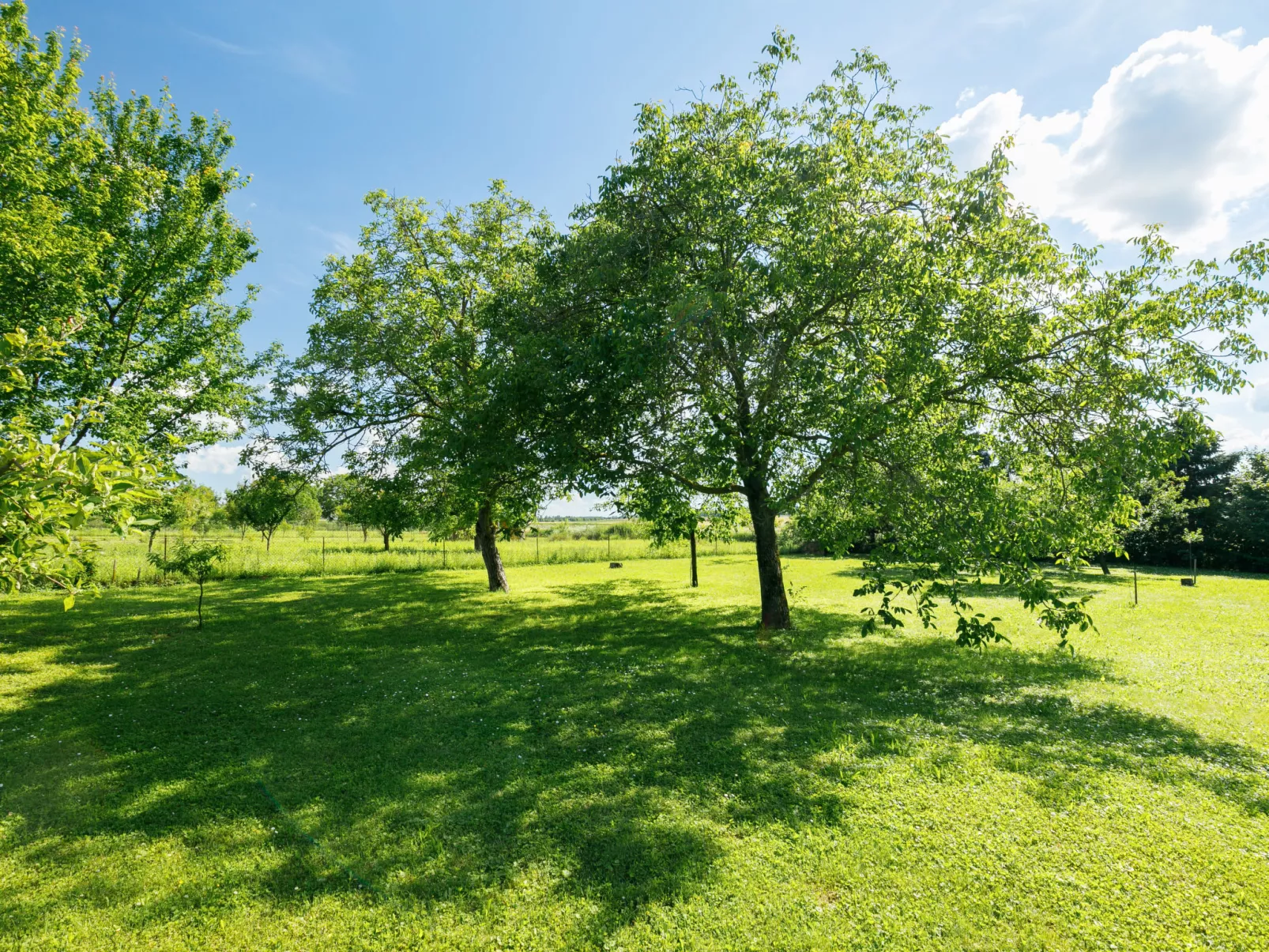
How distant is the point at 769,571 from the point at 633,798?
887 cm

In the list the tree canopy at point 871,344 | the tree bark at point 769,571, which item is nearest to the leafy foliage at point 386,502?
the tree canopy at point 871,344

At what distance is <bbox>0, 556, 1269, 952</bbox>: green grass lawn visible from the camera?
4199 mm

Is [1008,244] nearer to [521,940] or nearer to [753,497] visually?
[753,497]

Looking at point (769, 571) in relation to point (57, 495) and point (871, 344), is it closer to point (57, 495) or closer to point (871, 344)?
point (871, 344)

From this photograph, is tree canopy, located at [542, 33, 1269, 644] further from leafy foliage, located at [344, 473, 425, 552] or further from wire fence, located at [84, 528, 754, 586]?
wire fence, located at [84, 528, 754, 586]

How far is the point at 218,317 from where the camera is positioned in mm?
16844

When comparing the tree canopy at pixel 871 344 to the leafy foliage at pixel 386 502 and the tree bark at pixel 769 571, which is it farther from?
the leafy foliage at pixel 386 502

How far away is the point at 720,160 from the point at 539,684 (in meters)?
10.7

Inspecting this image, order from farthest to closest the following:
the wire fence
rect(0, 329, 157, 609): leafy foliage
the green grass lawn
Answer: the wire fence → the green grass lawn → rect(0, 329, 157, 609): leafy foliage

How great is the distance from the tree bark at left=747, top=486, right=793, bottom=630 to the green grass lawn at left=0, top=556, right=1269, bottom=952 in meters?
1.74

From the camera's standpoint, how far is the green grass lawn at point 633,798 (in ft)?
13.8

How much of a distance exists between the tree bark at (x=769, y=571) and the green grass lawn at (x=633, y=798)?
1.74 metres

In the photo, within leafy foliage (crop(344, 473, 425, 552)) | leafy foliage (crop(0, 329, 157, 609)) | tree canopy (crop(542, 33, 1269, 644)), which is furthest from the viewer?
leafy foliage (crop(344, 473, 425, 552))

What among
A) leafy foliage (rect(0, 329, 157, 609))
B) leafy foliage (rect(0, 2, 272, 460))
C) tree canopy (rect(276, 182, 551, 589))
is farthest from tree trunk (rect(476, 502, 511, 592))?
leafy foliage (rect(0, 329, 157, 609))
